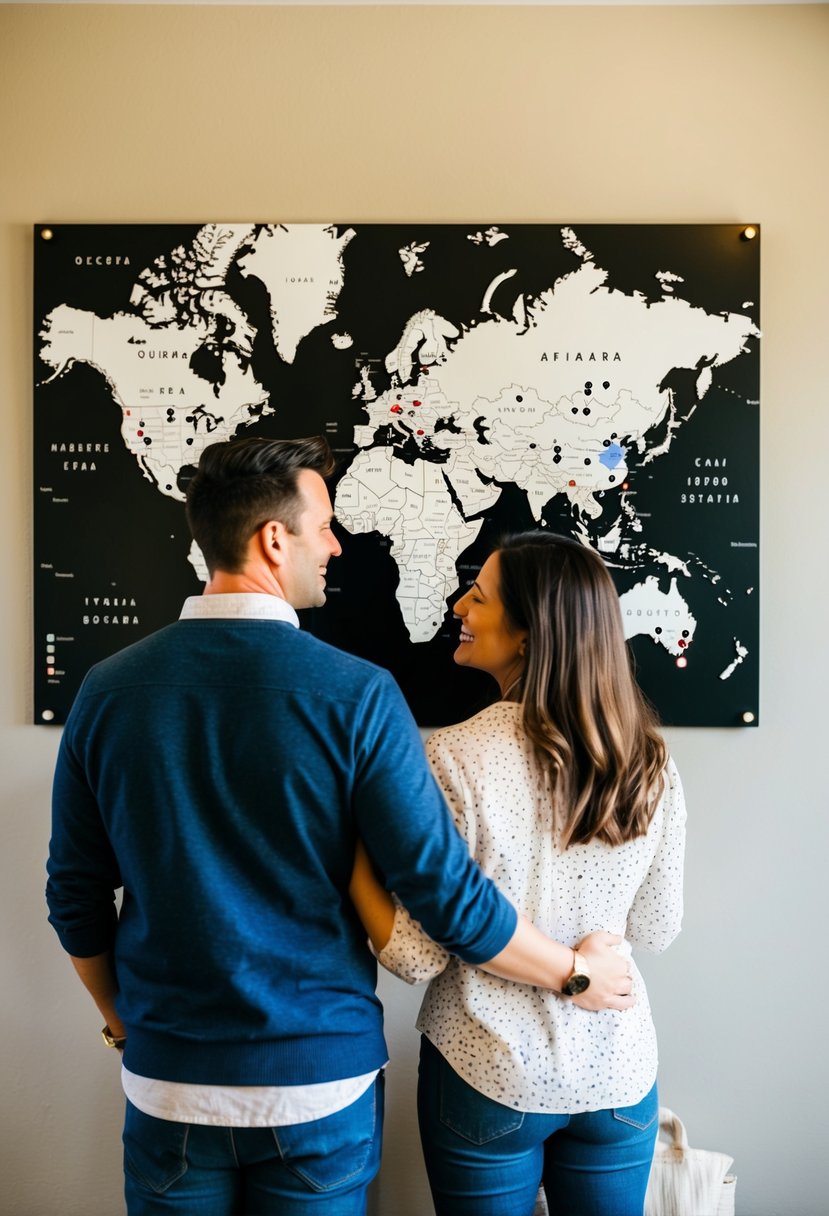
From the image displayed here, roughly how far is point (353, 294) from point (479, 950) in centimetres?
134

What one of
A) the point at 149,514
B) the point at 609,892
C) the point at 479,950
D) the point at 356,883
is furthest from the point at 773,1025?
the point at 149,514

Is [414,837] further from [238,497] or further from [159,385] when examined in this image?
[159,385]

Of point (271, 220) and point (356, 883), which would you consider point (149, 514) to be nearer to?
point (271, 220)

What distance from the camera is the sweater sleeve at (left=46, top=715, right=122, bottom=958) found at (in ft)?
3.99

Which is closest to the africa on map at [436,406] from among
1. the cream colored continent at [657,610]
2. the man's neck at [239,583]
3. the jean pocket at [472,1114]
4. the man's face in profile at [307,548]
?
the cream colored continent at [657,610]

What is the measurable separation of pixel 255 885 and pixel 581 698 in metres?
0.54

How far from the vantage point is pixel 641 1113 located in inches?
50.3

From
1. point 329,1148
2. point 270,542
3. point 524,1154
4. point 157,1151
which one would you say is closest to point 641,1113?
point 524,1154

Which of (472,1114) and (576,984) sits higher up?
(576,984)

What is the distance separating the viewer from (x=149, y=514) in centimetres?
187

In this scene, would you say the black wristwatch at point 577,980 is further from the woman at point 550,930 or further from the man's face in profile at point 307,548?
the man's face in profile at point 307,548

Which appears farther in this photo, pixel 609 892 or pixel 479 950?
pixel 609 892

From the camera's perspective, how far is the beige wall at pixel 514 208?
73.5 inches

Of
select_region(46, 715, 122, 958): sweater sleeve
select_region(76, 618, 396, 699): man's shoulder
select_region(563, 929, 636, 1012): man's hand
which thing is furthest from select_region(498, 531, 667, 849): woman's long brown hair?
select_region(46, 715, 122, 958): sweater sleeve
